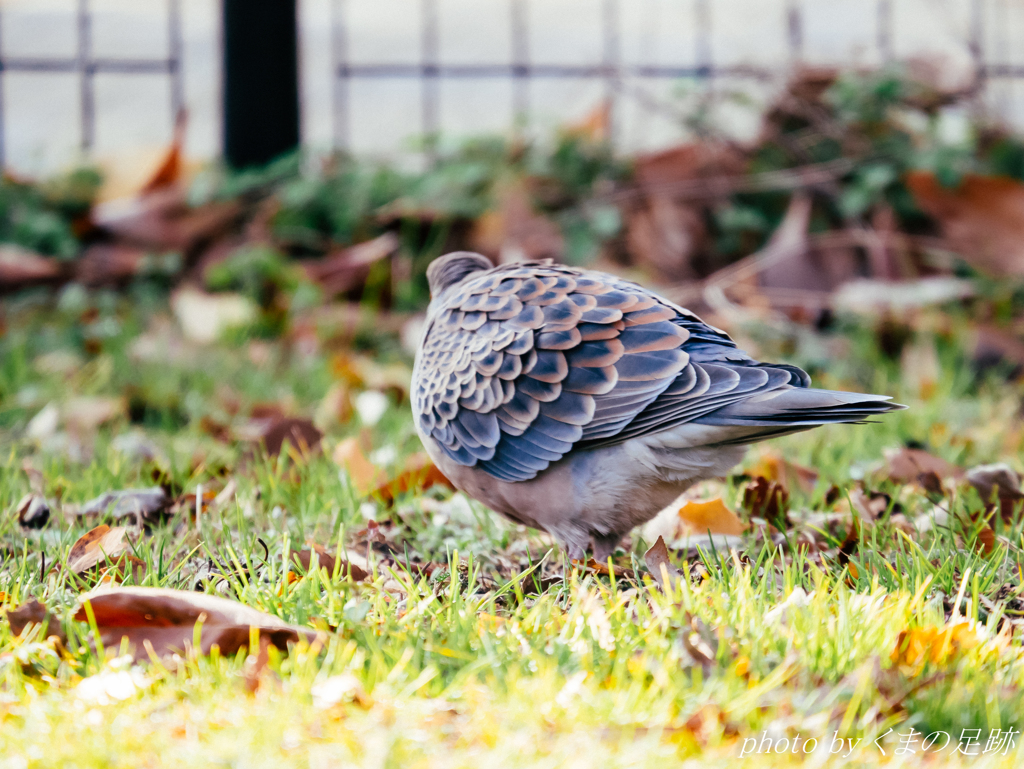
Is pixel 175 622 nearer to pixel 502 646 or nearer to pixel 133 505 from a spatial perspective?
pixel 502 646

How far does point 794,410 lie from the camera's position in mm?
2057

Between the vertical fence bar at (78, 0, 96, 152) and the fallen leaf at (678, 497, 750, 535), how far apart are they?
5068 mm

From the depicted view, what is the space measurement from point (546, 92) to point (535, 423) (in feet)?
14.6

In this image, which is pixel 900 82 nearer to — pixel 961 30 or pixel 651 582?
pixel 961 30

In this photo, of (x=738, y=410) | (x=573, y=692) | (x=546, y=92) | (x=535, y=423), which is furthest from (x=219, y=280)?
(x=573, y=692)

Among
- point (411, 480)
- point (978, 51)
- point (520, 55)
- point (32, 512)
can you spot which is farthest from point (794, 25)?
point (32, 512)

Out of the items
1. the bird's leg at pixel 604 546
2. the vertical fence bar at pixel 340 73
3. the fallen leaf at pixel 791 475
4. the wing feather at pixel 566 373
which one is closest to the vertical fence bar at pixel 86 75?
the vertical fence bar at pixel 340 73

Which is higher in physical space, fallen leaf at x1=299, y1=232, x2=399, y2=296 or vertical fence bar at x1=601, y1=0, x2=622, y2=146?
vertical fence bar at x1=601, y1=0, x2=622, y2=146

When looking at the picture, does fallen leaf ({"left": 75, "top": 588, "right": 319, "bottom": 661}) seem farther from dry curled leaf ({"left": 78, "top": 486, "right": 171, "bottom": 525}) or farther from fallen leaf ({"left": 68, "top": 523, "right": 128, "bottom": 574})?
dry curled leaf ({"left": 78, "top": 486, "right": 171, "bottom": 525})

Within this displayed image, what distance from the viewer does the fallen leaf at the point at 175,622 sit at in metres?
1.79

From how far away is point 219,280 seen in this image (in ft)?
17.4

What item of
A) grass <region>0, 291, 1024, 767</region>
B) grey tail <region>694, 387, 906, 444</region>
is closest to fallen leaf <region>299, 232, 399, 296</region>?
grass <region>0, 291, 1024, 767</region>

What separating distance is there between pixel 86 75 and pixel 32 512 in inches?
176

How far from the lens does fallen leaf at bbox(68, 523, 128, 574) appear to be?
2.24 meters
